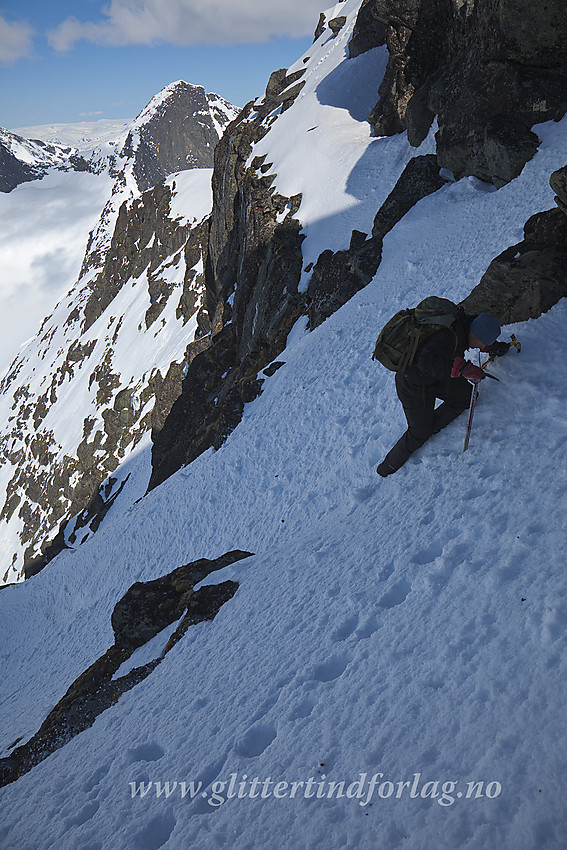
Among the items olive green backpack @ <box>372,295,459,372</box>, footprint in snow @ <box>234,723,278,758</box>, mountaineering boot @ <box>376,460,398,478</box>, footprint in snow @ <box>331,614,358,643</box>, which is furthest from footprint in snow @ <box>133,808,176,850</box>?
olive green backpack @ <box>372,295,459,372</box>

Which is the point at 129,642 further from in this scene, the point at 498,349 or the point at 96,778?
the point at 498,349

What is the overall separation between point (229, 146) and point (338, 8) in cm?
1975

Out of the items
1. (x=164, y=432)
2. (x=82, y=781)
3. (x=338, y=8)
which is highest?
(x=338, y=8)

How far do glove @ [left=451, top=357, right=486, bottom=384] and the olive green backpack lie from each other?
484 mm

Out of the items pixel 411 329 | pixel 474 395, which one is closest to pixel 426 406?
pixel 474 395

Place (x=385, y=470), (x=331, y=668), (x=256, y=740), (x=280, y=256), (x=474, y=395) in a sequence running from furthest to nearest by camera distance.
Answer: (x=280, y=256), (x=385, y=470), (x=474, y=395), (x=331, y=668), (x=256, y=740)

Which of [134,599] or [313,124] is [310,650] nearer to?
[134,599]

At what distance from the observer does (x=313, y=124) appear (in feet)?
97.2

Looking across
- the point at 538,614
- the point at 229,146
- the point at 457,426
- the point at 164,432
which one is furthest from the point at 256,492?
the point at 229,146

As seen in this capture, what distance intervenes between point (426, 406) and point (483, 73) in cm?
1369

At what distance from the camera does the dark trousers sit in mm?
5887

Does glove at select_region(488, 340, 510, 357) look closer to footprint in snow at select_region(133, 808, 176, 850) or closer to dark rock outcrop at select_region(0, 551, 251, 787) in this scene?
dark rock outcrop at select_region(0, 551, 251, 787)

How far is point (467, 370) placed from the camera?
5488 millimetres

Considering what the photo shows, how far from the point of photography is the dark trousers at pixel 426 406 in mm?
5887
